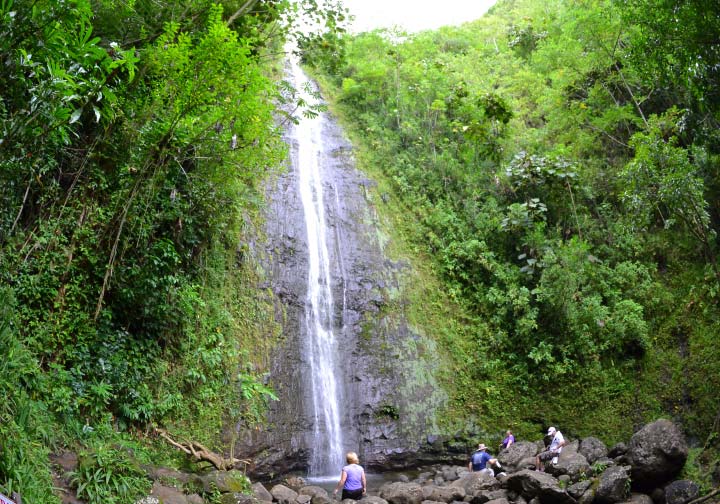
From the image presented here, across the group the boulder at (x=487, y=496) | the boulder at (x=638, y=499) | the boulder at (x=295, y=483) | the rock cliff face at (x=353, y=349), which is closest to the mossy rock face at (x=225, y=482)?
the boulder at (x=295, y=483)

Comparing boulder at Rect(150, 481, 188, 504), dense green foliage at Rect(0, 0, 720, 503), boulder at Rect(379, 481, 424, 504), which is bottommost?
boulder at Rect(379, 481, 424, 504)

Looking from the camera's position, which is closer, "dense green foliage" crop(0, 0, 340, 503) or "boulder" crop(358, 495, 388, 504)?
"dense green foliage" crop(0, 0, 340, 503)

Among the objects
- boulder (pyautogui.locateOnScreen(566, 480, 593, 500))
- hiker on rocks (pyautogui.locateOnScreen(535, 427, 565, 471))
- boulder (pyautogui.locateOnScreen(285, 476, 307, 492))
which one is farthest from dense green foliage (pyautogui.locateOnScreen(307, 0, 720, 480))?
boulder (pyautogui.locateOnScreen(285, 476, 307, 492))

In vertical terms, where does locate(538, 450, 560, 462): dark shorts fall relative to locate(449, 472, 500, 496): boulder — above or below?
above

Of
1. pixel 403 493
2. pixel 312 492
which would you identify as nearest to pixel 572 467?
pixel 403 493

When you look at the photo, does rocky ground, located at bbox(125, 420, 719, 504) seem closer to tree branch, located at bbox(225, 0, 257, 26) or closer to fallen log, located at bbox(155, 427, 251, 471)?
fallen log, located at bbox(155, 427, 251, 471)

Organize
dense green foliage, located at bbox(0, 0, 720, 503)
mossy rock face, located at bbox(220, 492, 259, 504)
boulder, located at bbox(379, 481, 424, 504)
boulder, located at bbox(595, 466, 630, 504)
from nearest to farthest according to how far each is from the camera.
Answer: dense green foliage, located at bbox(0, 0, 720, 503) → mossy rock face, located at bbox(220, 492, 259, 504) → boulder, located at bbox(595, 466, 630, 504) → boulder, located at bbox(379, 481, 424, 504)

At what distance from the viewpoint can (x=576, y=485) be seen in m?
8.19

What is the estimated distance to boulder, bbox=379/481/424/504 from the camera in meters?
8.35

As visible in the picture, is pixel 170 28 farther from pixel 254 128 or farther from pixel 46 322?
pixel 46 322

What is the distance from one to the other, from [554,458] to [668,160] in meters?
5.48

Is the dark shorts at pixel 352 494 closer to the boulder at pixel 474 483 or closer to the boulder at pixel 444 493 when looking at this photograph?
the boulder at pixel 444 493

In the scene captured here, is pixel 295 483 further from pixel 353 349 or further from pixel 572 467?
pixel 572 467

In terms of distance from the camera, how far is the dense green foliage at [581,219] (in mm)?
9398
